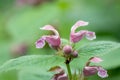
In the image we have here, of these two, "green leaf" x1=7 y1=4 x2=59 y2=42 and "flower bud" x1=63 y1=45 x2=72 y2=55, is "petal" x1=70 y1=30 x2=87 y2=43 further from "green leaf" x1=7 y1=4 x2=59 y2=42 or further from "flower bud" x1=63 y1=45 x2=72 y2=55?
"green leaf" x1=7 y1=4 x2=59 y2=42

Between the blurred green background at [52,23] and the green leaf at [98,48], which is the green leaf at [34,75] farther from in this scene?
the blurred green background at [52,23]

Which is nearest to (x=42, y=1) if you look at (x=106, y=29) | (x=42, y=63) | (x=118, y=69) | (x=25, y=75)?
(x=106, y=29)

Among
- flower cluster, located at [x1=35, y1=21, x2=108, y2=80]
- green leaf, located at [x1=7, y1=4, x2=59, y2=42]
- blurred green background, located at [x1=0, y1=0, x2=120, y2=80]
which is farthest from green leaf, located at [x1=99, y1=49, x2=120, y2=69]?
flower cluster, located at [x1=35, y1=21, x2=108, y2=80]

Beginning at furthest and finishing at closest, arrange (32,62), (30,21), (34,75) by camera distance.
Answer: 1. (30,21)
2. (34,75)
3. (32,62)

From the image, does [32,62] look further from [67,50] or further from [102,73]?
[102,73]

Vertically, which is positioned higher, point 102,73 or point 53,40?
point 53,40

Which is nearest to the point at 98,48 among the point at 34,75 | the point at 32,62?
the point at 32,62

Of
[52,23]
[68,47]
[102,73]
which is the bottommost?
[102,73]
